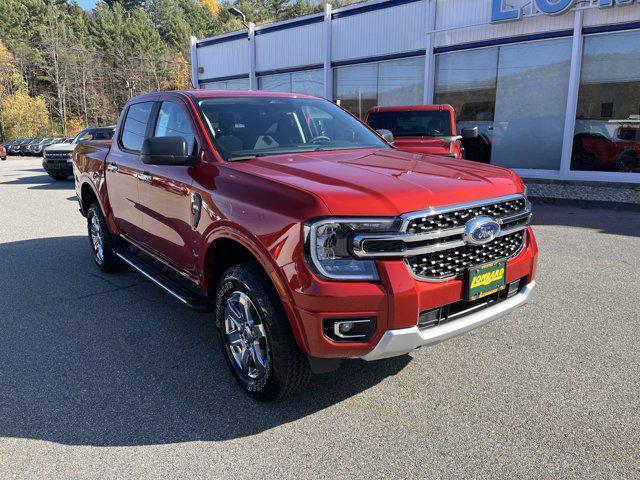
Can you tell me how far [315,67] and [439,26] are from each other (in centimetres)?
500

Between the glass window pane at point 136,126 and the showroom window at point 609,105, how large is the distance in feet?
35.2

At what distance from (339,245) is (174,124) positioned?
2194 millimetres

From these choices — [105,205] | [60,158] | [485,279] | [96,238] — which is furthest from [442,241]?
[60,158]

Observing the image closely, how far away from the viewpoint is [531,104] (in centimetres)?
1302

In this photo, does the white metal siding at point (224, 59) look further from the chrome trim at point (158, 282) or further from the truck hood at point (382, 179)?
the truck hood at point (382, 179)

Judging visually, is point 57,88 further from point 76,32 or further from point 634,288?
point 634,288

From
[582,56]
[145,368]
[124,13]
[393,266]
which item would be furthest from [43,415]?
[124,13]

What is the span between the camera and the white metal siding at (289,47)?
17.1m

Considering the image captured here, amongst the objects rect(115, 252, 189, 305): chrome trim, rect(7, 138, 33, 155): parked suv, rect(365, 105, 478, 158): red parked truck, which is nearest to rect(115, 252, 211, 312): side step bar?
rect(115, 252, 189, 305): chrome trim

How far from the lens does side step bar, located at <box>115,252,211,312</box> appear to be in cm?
353

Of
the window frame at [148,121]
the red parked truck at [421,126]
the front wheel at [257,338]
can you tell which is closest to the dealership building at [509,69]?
the red parked truck at [421,126]

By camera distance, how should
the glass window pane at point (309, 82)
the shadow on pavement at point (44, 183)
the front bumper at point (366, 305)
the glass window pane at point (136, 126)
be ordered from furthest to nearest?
the glass window pane at point (309, 82) < the shadow on pavement at point (44, 183) < the glass window pane at point (136, 126) < the front bumper at point (366, 305)

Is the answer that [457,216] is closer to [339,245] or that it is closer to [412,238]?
[412,238]

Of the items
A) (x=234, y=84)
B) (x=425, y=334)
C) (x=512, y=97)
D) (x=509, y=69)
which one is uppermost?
(x=234, y=84)
